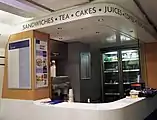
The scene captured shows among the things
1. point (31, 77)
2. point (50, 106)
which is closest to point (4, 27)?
point (31, 77)

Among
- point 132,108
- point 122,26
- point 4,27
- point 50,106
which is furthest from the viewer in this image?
point 4,27

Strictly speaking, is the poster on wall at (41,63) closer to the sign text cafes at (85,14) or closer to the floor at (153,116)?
the sign text cafes at (85,14)

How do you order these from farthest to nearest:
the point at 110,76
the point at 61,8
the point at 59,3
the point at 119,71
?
the point at 110,76
the point at 119,71
the point at 61,8
the point at 59,3

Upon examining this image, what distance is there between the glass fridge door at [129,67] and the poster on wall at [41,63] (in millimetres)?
→ 2843

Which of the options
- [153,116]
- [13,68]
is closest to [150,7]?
[153,116]

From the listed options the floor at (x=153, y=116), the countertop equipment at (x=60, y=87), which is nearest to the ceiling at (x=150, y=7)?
the floor at (x=153, y=116)

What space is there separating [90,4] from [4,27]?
178 centimetres

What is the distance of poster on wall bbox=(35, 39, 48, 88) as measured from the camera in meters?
3.26

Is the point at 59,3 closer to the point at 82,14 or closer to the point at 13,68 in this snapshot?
the point at 82,14

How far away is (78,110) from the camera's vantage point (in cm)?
246

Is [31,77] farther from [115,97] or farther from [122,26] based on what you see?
[115,97]

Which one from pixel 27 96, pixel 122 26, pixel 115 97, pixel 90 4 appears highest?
pixel 90 4

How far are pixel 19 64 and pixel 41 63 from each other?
1.30ft

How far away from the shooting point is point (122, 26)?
124 inches
